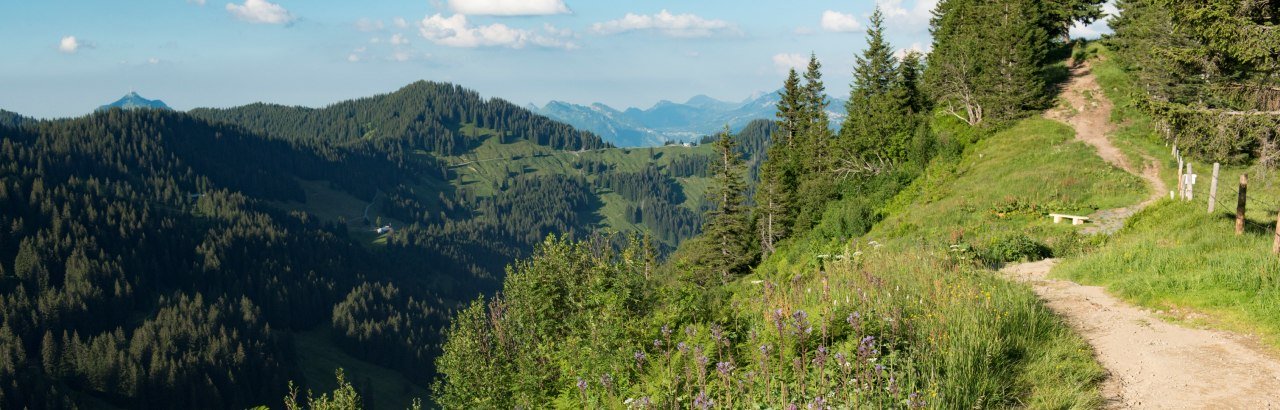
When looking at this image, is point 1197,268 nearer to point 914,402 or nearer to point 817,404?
point 914,402

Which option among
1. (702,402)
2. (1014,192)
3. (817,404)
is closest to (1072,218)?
(1014,192)

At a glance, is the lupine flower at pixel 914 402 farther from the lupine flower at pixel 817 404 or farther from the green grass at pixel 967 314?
the lupine flower at pixel 817 404

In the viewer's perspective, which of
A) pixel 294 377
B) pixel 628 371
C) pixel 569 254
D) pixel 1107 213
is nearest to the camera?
pixel 628 371

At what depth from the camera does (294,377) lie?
163125 millimetres

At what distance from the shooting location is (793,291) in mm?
12008

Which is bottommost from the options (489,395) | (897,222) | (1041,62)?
(489,395)

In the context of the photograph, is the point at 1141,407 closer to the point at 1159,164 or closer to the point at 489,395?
the point at 489,395

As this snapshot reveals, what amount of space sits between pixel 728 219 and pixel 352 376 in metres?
147

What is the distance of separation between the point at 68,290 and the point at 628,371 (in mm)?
216277

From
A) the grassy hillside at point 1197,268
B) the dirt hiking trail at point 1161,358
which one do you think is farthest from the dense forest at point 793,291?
the grassy hillside at point 1197,268

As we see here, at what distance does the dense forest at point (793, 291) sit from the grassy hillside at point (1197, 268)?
333 cm

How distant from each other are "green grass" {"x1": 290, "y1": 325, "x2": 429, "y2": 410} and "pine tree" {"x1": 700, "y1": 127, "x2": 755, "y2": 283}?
4945 inches

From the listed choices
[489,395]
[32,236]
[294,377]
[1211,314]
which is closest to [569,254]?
[489,395]

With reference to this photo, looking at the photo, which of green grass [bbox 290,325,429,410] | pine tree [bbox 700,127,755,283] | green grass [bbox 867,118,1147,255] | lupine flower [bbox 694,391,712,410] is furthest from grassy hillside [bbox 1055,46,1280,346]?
green grass [bbox 290,325,429,410]
